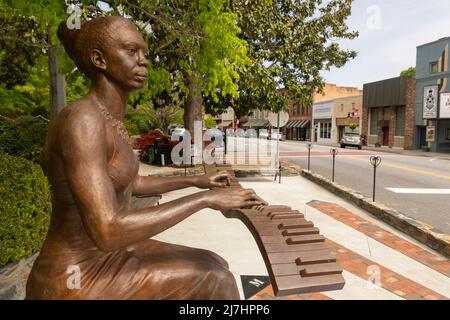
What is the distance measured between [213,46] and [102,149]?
5214mm

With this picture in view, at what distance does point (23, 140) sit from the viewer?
7.16 metres

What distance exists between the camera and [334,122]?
49.8 metres

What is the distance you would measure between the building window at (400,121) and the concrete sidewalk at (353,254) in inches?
1200

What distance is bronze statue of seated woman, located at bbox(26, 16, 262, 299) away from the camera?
51.3 inches

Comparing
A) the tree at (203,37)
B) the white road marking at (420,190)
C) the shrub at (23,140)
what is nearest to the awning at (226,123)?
the white road marking at (420,190)

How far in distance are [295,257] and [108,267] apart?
78 centimetres

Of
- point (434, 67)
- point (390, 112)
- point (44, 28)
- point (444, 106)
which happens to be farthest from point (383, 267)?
point (390, 112)

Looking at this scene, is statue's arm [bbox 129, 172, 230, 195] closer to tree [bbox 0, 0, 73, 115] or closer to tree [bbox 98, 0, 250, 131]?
tree [bbox 0, 0, 73, 115]

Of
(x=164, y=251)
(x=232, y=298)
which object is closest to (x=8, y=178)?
(x=164, y=251)

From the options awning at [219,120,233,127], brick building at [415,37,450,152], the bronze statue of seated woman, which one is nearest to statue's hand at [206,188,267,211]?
the bronze statue of seated woman

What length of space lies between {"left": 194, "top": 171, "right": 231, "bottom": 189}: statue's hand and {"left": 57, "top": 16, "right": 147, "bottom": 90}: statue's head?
62 cm

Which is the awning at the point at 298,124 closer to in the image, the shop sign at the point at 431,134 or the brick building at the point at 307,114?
the brick building at the point at 307,114

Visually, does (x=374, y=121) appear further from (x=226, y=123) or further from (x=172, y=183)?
(x=226, y=123)

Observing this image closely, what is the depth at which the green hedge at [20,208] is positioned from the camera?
143 inches
